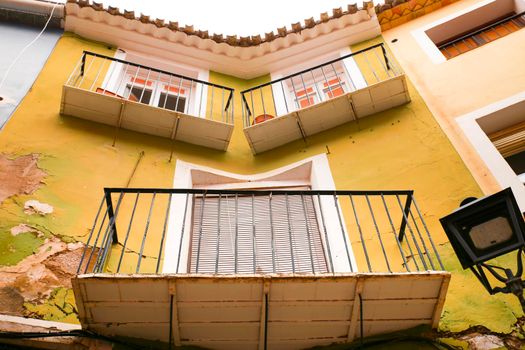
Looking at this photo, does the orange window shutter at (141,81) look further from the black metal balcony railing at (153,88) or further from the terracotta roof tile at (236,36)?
the terracotta roof tile at (236,36)

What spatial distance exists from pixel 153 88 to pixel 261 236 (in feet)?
15.4

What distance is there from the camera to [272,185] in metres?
8.17

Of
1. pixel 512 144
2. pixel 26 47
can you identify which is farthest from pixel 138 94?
pixel 512 144

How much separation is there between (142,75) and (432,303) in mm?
7846

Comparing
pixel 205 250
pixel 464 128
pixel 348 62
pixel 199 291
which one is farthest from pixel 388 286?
pixel 348 62

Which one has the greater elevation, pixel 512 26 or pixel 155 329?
pixel 512 26

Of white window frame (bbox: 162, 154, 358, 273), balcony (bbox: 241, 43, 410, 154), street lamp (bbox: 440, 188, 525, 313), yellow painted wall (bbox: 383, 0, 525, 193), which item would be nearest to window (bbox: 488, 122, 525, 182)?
yellow painted wall (bbox: 383, 0, 525, 193)

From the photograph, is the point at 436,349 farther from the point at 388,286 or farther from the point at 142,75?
the point at 142,75

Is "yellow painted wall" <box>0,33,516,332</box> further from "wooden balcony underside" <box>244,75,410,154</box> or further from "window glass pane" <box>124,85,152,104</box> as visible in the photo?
"window glass pane" <box>124,85,152,104</box>

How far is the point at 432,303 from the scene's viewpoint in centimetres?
477

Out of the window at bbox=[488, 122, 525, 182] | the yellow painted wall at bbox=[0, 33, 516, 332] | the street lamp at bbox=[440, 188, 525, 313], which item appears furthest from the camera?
the window at bbox=[488, 122, 525, 182]

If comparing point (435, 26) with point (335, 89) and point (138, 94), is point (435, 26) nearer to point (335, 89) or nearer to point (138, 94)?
point (335, 89)

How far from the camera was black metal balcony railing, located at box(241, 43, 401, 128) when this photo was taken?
9438 millimetres

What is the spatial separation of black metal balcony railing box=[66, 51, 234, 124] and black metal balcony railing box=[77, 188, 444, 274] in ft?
8.83
